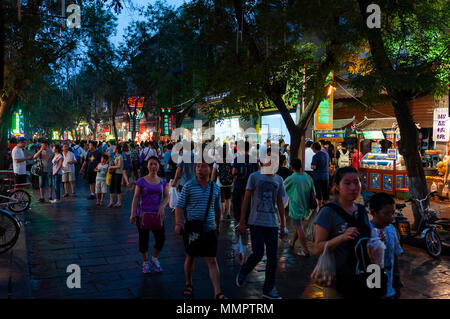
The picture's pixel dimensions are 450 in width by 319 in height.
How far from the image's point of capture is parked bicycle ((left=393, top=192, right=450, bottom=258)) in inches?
278

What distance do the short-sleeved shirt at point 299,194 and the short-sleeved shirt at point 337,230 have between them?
4.01 m

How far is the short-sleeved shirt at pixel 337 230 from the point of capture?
2.90 metres

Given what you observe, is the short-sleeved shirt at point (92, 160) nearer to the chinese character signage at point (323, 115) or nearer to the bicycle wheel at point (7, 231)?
the bicycle wheel at point (7, 231)

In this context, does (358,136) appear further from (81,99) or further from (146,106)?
(81,99)

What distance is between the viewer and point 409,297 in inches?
200

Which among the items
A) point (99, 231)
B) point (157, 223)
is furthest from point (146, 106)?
point (157, 223)

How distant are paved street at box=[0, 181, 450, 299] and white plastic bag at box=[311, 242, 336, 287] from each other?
2.33m

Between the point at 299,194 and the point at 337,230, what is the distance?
13.7ft

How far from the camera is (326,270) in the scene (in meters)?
2.88

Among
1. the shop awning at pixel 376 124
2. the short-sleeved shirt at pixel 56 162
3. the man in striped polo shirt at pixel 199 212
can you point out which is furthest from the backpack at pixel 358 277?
the shop awning at pixel 376 124

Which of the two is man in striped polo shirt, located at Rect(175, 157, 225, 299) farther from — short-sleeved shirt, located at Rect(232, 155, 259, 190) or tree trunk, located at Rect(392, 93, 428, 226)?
tree trunk, located at Rect(392, 93, 428, 226)

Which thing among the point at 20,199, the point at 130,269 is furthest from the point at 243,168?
the point at 20,199

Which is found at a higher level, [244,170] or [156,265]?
[244,170]

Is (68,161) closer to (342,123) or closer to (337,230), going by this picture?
(337,230)
